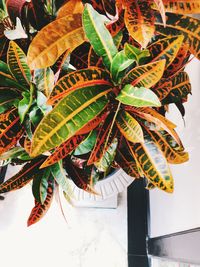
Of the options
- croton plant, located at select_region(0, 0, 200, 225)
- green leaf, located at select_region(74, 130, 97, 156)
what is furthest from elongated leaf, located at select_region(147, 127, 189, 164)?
green leaf, located at select_region(74, 130, 97, 156)

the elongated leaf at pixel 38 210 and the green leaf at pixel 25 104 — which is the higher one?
the green leaf at pixel 25 104

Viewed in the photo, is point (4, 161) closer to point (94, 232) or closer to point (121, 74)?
point (121, 74)

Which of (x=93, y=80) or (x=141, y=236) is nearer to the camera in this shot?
(x=93, y=80)

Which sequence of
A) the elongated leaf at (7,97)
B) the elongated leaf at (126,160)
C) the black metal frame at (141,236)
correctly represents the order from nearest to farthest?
the elongated leaf at (7,97) → the elongated leaf at (126,160) → the black metal frame at (141,236)

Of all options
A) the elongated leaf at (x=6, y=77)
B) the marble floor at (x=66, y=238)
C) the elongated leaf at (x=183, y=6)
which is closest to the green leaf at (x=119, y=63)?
the elongated leaf at (x=183, y=6)

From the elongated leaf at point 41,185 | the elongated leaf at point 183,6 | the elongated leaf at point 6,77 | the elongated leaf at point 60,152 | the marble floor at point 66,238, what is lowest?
the marble floor at point 66,238

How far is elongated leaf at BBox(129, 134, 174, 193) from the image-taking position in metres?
0.66

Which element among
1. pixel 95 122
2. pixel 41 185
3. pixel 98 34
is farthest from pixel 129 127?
pixel 41 185

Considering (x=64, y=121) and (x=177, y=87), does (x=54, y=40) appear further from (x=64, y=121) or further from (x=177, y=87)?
(x=177, y=87)

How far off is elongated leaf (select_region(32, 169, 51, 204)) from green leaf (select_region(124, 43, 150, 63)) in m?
0.35

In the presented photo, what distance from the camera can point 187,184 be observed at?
37.1 inches

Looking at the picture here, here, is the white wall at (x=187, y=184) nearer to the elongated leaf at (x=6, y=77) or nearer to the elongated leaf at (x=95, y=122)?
the elongated leaf at (x=95, y=122)

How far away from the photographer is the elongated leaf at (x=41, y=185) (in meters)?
0.81

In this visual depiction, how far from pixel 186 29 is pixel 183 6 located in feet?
0.15
